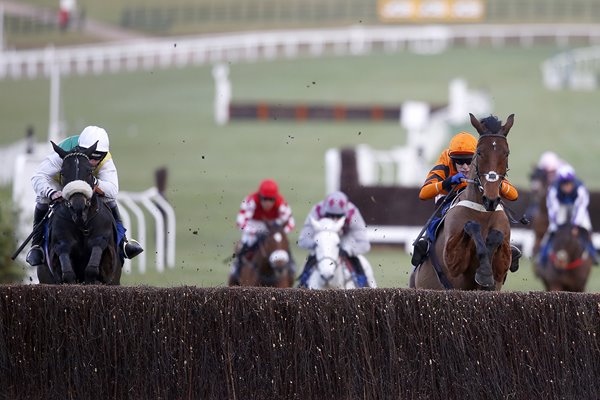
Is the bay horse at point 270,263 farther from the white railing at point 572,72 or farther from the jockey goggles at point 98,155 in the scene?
the white railing at point 572,72

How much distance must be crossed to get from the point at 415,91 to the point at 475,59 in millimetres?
5068

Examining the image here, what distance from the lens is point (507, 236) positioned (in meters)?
8.06

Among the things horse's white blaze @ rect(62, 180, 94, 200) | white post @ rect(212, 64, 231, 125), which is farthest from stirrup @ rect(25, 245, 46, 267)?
white post @ rect(212, 64, 231, 125)

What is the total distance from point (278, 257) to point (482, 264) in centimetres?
384

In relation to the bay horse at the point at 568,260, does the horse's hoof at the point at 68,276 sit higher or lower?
higher

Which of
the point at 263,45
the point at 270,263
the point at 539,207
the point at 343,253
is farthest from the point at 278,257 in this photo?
the point at 263,45

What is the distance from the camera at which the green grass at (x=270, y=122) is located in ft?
76.1

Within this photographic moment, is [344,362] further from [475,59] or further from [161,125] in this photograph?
[475,59]

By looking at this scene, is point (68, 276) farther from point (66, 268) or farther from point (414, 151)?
point (414, 151)

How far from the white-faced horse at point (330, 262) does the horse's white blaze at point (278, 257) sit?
0.82 metres

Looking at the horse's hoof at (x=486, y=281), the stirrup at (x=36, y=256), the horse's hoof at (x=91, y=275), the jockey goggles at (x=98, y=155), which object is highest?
the jockey goggles at (x=98, y=155)

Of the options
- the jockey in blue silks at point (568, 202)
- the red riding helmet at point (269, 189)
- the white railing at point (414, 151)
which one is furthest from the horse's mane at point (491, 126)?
the white railing at point (414, 151)

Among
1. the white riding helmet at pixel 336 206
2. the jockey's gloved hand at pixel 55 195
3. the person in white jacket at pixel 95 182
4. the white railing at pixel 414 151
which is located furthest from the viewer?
the white railing at pixel 414 151

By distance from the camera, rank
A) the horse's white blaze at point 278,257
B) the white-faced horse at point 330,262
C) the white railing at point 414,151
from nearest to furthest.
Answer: the white-faced horse at point 330,262 → the horse's white blaze at point 278,257 → the white railing at point 414,151
